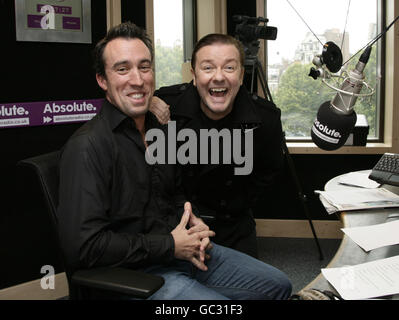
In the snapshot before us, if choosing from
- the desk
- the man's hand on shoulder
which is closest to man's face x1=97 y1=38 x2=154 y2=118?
the man's hand on shoulder

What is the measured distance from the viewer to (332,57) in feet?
4.99

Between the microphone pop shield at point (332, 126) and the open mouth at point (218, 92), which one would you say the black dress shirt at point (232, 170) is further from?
the microphone pop shield at point (332, 126)

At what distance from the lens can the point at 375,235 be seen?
142 centimetres

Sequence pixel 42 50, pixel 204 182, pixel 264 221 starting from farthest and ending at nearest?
pixel 264 221
pixel 42 50
pixel 204 182

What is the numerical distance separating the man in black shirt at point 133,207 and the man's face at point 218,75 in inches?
13.1

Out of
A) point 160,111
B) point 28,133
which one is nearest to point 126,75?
point 160,111

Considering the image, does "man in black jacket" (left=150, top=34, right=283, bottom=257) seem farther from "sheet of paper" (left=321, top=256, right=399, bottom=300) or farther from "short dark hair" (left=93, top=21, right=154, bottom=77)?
"sheet of paper" (left=321, top=256, right=399, bottom=300)

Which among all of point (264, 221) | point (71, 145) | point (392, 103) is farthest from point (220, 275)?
point (392, 103)

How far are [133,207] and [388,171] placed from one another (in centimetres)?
117

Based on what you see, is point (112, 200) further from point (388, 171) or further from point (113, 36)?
point (388, 171)

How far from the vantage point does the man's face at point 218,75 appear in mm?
1900

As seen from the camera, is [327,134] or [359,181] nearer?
[327,134]
